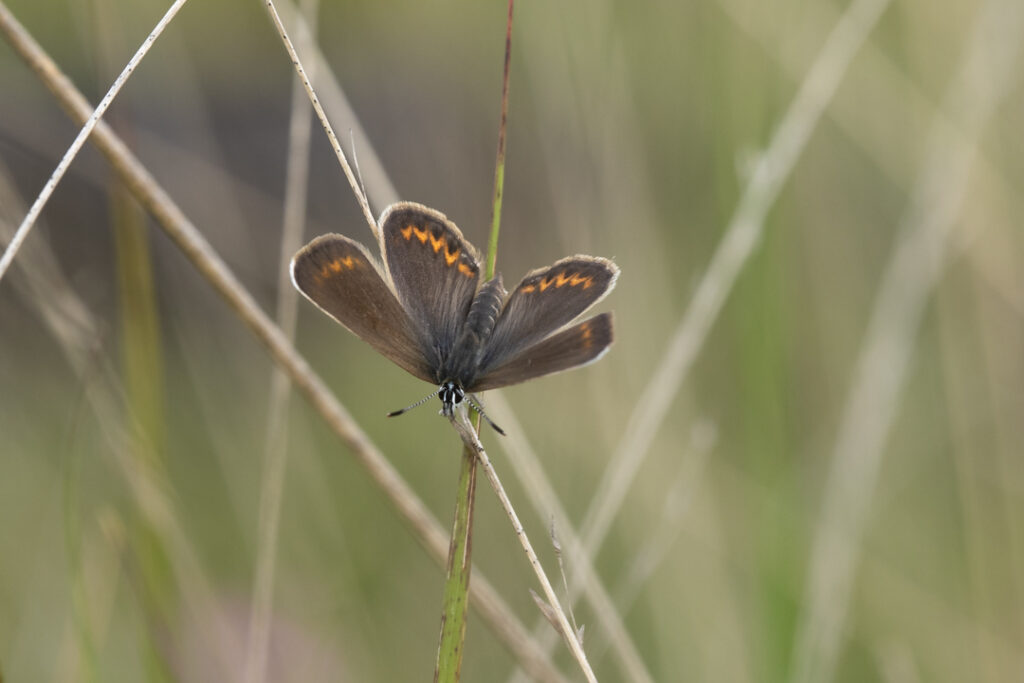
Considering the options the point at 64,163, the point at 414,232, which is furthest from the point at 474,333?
the point at 64,163

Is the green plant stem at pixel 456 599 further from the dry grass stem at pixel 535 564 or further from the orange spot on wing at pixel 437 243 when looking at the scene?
the orange spot on wing at pixel 437 243

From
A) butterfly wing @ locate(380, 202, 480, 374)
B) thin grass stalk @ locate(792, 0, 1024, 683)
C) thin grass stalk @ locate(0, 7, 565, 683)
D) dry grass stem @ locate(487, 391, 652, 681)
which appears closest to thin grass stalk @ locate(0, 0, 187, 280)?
thin grass stalk @ locate(0, 7, 565, 683)

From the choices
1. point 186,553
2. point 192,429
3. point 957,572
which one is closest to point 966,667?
point 957,572

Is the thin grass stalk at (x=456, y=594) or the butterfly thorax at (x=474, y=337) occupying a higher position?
the butterfly thorax at (x=474, y=337)

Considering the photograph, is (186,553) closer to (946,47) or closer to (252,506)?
(252,506)

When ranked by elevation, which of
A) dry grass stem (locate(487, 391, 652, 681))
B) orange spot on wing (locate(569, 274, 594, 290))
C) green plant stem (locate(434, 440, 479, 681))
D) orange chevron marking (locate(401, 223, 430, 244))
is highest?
orange chevron marking (locate(401, 223, 430, 244))

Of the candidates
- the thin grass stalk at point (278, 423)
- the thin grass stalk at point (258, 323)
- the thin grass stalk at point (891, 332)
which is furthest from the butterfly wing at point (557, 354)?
the thin grass stalk at point (891, 332)

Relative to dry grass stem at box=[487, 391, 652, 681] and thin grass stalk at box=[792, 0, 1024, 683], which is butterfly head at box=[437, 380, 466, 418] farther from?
thin grass stalk at box=[792, 0, 1024, 683]
